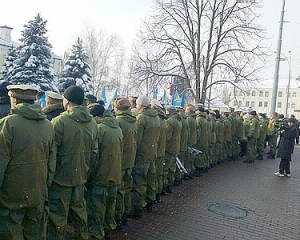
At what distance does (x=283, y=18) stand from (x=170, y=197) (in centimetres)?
1420

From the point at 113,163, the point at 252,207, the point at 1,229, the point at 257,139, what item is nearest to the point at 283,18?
the point at 257,139

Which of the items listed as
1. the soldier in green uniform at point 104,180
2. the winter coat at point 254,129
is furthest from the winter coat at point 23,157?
the winter coat at point 254,129

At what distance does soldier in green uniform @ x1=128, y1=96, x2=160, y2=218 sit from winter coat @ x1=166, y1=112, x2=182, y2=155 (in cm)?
122

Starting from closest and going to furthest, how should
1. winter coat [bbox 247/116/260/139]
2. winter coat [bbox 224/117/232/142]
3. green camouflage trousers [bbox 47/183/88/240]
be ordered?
green camouflage trousers [bbox 47/183/88/240], winter coat [bbox 224/117/232/142], winter coat [bbox 247/116/260/139]

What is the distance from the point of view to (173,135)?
8.10 metres

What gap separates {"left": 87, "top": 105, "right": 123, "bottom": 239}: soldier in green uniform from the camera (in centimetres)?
488

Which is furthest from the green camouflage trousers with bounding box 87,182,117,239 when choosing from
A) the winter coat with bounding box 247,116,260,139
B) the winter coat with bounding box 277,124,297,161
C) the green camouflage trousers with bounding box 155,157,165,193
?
the winter coat with bounding box 247,116,260,139

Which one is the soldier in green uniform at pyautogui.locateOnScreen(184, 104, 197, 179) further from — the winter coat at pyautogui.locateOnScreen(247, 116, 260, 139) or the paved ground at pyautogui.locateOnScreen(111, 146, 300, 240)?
the winter coat at pyautogui.locateOnScreen(247, 116, 260, 139)

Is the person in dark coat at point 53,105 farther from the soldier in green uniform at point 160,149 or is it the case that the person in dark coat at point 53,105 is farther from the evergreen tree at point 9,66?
the evergreen tree at point 9,66

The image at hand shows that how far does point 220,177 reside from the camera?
1112 cm

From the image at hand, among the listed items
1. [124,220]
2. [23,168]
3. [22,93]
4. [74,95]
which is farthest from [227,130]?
[23,168]

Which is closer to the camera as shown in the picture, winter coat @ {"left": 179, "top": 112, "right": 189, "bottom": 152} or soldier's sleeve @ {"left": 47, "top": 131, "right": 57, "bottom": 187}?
soldier's sleeve @ {"left": 47, "top": 131, "right": 57, "bottom": 187}

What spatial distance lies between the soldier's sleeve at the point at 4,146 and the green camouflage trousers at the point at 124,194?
92.9 inches

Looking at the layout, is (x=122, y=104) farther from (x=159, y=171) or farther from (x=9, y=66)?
(x=9, y=66)
